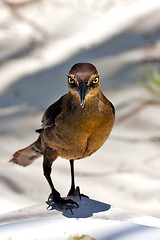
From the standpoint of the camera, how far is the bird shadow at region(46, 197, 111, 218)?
2127 millimetres

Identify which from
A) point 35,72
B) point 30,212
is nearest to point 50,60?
point 35,72

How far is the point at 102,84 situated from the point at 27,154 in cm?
282

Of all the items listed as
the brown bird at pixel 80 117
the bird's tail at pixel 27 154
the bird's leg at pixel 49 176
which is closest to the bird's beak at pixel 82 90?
the brown bird at pixel 80 117

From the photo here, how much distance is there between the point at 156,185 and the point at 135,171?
0.28 meters

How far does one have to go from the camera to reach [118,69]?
523 centimetres

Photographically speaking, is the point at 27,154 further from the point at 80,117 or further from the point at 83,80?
the point at 83,80

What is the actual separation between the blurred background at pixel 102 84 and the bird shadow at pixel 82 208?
3.80ft

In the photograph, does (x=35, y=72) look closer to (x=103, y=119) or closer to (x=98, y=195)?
(x=98, y=195)

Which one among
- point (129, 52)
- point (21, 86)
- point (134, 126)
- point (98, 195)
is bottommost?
point (98, 195)

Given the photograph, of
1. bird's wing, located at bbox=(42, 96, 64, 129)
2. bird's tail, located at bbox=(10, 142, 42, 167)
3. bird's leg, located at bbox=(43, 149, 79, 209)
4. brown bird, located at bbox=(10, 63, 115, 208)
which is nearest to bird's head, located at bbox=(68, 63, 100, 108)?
brown bird, located at bbox=(10, 63, 115, 208)

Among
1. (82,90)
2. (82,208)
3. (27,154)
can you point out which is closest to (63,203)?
(82,208)

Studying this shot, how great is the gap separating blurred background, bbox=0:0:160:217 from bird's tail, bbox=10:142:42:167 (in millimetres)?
1034

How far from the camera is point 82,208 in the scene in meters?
2.21

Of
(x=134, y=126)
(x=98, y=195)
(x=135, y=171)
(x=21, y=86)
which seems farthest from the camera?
(x=21, y=86)
